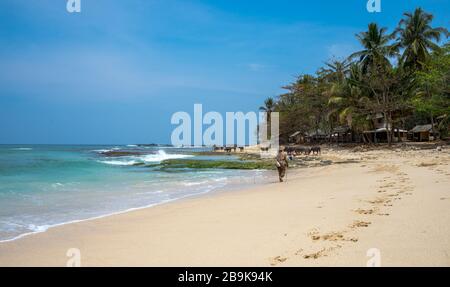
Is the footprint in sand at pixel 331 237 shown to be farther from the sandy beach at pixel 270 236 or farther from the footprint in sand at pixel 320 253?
the footprint in sand at pixel 320 253

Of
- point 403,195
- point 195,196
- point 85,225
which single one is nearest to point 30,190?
point 195,196

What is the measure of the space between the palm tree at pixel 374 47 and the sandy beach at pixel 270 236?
3516cm

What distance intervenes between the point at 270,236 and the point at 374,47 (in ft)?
133

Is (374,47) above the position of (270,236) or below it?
above

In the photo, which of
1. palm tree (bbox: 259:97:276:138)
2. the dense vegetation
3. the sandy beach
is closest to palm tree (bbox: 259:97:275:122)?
palm tree (bbox: 259:97:276:138)

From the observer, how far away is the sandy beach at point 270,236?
4.25 meters

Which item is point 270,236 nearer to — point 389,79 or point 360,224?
point 360,224

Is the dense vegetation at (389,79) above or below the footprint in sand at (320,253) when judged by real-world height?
above

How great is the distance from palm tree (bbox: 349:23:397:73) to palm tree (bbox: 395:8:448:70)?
5.22 ft

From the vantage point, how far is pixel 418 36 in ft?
131

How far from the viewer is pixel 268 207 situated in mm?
8406

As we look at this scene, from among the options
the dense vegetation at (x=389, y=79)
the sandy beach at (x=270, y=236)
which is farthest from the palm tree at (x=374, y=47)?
the sandy beach at (x=270, y=236)

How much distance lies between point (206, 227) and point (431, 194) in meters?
4.99

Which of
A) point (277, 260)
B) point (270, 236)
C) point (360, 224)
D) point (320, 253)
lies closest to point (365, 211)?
point (360, 224)
